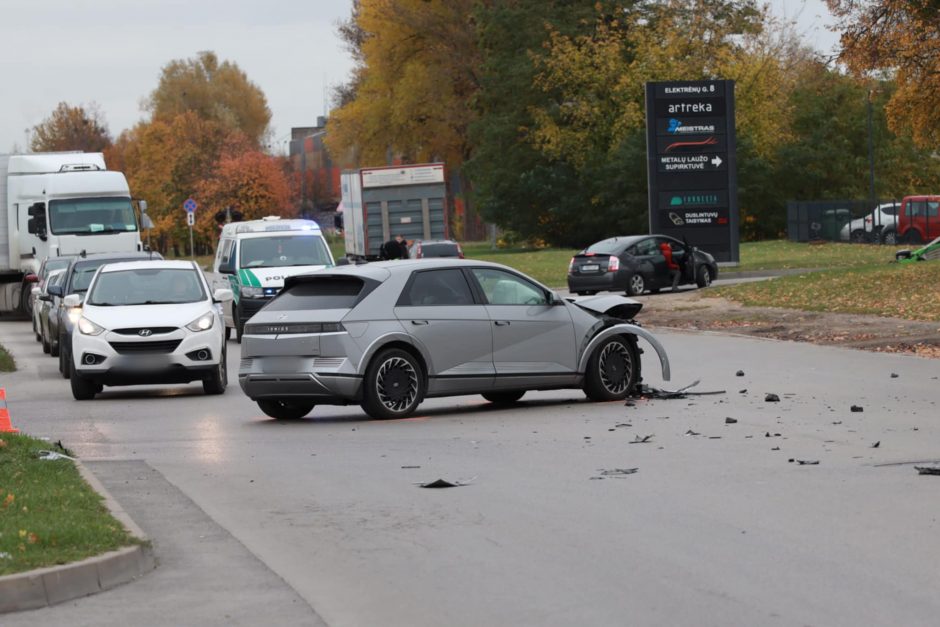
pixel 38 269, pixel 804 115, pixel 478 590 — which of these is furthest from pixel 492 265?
pixel 804 115

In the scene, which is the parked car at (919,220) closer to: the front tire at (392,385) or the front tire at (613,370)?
the front tire at (613,370)

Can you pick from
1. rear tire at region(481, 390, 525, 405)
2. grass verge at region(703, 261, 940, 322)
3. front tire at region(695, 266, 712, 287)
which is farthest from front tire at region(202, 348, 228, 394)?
front tire at region(695, 266, 712, 287)

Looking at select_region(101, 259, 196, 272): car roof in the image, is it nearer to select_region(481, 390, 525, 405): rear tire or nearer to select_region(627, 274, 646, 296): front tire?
select_region(481, 390, 525, 405): rear tire

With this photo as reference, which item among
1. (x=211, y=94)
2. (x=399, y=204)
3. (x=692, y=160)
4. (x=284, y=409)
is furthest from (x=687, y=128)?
(x=211, y=94)

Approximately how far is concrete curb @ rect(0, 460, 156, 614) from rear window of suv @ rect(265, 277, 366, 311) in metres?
7.42

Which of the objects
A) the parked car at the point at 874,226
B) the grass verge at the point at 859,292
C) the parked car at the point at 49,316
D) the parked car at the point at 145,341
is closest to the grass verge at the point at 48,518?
the parked car at the point at 145,341

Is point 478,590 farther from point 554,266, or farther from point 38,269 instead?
point 554,266

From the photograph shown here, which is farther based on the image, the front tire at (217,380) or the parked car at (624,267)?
the parked car at (624,267)

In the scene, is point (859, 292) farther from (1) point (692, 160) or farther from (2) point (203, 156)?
(2) point (203, 156)

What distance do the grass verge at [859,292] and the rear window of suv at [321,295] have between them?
13472 mm

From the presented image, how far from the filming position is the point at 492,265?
17047 millimetres

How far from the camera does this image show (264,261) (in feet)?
101

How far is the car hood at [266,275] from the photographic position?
2991 centimetres

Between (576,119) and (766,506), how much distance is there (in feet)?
221
